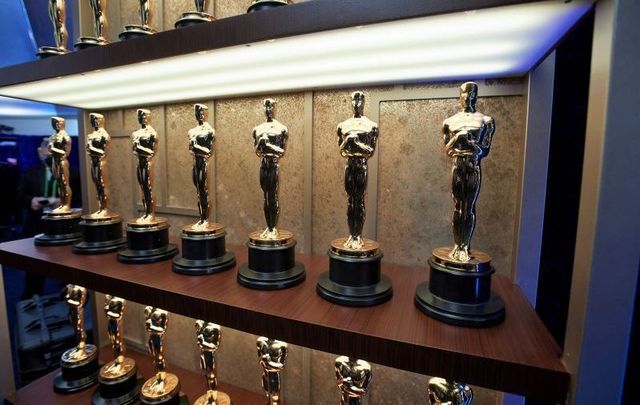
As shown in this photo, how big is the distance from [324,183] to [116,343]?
77cm

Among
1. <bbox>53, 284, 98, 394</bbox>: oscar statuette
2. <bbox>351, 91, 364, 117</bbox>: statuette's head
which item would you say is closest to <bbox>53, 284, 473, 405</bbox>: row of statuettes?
<bbox>53, 284, 98, 394</bbox>: oscar statuette

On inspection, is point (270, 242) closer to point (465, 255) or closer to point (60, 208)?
point (465, 255)

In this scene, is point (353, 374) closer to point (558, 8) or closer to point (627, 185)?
point (627, 185)

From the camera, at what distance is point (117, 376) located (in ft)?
Result: 2.77

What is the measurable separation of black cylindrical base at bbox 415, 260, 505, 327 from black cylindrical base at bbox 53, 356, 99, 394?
3.38 feet

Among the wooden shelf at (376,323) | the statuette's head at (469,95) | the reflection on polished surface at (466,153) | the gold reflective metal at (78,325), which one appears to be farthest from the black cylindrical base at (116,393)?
the statuette's head at (469,95)

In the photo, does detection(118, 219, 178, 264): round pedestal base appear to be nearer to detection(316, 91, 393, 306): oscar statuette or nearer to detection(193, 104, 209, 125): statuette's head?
detection(193, 104, 209, 125): statuette's head

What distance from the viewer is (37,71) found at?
2.19 ft

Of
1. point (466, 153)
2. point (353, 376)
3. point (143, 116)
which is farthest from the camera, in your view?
point (143, 116)

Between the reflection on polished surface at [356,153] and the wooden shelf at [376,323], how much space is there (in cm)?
13

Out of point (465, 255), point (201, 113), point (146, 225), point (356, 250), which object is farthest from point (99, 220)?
point (465, 255)

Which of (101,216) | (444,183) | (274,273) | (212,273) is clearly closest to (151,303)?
(212,273)

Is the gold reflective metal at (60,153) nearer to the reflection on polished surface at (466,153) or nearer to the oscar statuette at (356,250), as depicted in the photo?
the oscar statuette at (356,250)

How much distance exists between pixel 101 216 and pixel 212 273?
1.27 feet
